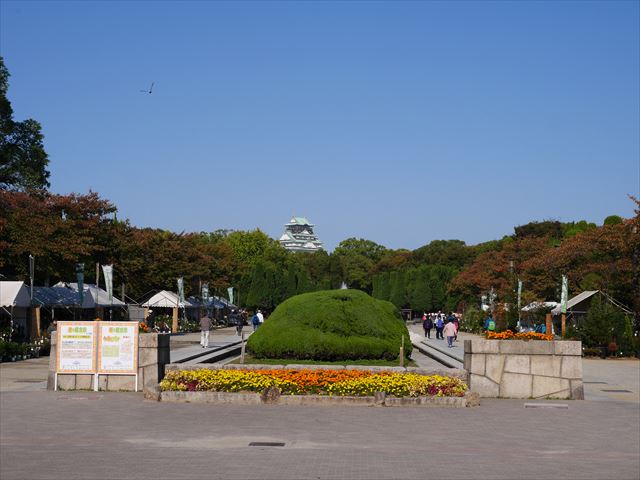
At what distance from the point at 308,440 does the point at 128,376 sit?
8.69 metres

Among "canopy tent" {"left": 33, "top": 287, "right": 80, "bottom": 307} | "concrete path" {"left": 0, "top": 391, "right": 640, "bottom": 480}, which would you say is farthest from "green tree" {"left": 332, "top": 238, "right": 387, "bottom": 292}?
"concrete path" {"left": 0, "top": 391, "right": 640, "bottom": 480}

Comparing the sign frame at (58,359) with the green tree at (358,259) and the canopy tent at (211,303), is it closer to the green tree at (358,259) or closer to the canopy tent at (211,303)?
the canopy tent at (211,303)

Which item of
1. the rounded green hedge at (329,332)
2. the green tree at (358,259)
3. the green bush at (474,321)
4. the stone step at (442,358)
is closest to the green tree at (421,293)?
the green tree at (358,259)

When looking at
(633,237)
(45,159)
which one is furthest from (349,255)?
(633,237)

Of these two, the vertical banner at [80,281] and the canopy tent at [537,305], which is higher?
the vertical banner at [80,281]

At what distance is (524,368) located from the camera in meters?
20.6

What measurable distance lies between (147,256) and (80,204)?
22.2m

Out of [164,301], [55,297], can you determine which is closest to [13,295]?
[55,297]

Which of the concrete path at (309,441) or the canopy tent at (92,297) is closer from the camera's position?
the concrete path at (309,441)

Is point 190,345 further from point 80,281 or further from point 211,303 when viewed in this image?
point 211,303

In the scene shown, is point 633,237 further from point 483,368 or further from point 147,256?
point 147,256

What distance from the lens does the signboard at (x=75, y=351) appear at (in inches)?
829

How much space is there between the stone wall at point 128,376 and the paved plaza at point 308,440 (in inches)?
29.9

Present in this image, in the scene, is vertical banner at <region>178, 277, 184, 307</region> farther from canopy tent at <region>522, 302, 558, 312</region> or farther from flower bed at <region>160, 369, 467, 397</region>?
flower bed at <region>160, 369, 467, 397</region>
